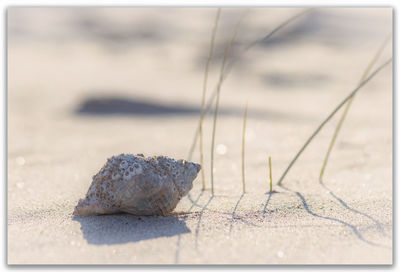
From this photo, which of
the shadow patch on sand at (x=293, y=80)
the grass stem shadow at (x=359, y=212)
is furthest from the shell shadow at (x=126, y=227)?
the shadow patch on sand at (x=293, y=80)

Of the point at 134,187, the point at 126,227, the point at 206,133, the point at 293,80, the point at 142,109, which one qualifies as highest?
the point at 293,80

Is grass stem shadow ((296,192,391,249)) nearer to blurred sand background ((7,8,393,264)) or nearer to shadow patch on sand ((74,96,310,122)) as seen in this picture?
blurred sand background ((7,8,393,264))

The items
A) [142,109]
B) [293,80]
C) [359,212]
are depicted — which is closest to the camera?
[359,212]

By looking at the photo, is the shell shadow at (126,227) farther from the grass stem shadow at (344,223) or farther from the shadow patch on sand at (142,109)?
the shadow patch on sand at (142,109)

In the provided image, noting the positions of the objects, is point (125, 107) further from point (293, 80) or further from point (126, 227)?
point (126, 227)

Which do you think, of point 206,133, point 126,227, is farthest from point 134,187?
point 206,133
